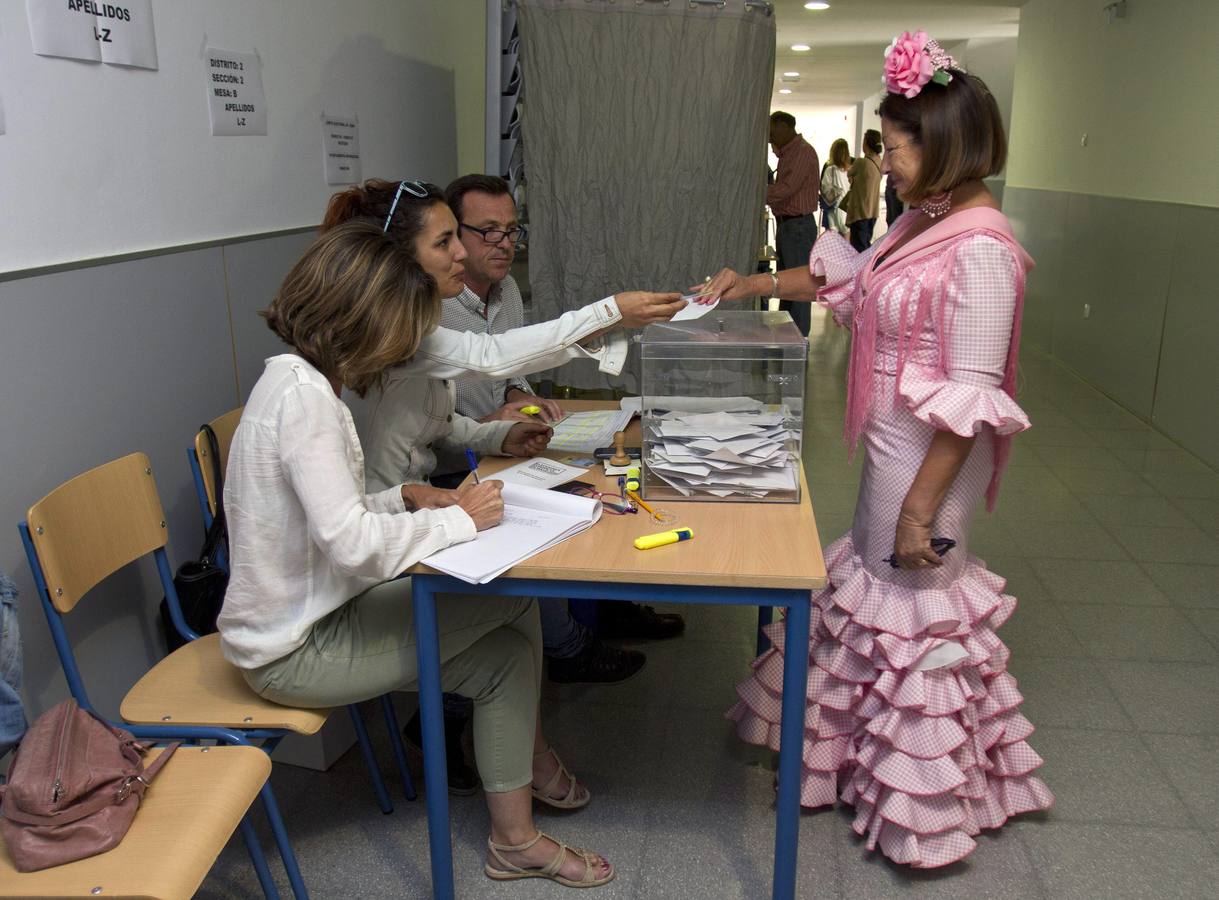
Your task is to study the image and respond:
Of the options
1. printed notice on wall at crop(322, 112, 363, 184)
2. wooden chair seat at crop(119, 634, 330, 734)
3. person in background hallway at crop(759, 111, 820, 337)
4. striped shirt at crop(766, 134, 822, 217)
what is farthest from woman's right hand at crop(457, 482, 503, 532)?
striped shirt at crop(766, 134, 822, 217)

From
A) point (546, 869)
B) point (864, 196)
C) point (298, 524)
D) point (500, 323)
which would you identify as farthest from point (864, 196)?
point (298, 524)

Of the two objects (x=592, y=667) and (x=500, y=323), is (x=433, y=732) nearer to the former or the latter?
(x=592, y=667)

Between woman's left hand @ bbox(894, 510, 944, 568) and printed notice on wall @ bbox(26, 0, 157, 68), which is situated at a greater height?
printed notice on wall @ bbox(26, 0, 157, 68)

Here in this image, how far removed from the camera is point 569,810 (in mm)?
2125

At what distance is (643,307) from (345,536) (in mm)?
779

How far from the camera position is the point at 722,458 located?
6.10 ft

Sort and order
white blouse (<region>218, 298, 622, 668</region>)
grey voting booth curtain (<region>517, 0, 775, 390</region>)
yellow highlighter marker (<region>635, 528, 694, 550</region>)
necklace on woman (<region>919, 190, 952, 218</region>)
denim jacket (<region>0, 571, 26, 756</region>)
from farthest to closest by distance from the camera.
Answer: grey voting booth curtain (<region>517, 0, 775, 390</region>), necklace on woman (<region>919, 190, 952, 218</region>), yellow highlighter marker (<region>635, 528, 694, 550</region>), white blouse (<region>218, 298, 622, 668</region>), denim jacket (<region>0, 571, 26, 756</region>)

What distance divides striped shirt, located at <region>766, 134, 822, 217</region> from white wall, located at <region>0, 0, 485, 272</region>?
11.7 feet

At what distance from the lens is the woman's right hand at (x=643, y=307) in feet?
6.59

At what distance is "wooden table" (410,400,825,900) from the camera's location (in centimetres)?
158

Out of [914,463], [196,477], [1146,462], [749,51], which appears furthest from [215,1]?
[1146,462]

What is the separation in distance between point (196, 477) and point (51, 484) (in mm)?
301

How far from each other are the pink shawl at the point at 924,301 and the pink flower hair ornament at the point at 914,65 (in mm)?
233

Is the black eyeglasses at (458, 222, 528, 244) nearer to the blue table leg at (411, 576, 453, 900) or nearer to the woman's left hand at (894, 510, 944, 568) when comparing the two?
the blue table leg at (411, 576, 453, 900)
